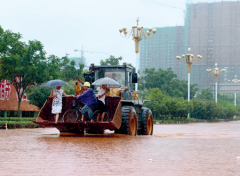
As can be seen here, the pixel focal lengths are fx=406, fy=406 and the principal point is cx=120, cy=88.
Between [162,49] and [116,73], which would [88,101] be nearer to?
[116,73]

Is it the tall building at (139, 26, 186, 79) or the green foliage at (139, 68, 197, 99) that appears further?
the tall building at (139, 26, 186, 79)

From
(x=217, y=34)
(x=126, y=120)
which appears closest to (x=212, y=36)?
(x=217, y=34)

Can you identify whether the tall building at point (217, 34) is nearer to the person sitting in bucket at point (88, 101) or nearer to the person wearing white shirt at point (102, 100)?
the person wearing white shirt at point (102, 100)

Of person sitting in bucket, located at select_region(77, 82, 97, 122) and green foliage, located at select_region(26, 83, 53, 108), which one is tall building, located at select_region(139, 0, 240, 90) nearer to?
green foliage, located at select_region(26, 83, 53, 108)

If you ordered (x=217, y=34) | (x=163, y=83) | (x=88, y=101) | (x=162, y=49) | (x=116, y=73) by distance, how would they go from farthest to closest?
1. (x=162, y=49)
2. (x=217, y=34)
3. (x=163, y=83)
4. (x=116, y=73)
5. (x=88, y=101)

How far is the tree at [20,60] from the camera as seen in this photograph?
1324 inches

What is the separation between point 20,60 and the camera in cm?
3391

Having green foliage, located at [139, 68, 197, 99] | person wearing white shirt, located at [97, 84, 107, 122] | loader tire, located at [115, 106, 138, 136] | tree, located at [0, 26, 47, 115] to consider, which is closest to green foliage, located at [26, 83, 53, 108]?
tree, located at [0, 26, 47, 115]

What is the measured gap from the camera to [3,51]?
34.5 m

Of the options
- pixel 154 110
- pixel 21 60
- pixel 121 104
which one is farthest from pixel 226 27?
pixel 121 104

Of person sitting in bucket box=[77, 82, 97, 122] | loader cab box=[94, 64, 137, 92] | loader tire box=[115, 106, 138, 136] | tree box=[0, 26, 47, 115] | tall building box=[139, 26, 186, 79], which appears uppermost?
tall building box=[139, 26, 186, 79]

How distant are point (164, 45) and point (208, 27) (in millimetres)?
22118

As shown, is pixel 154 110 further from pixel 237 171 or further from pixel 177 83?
pixel 237 171

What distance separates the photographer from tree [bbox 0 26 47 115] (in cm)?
3362
